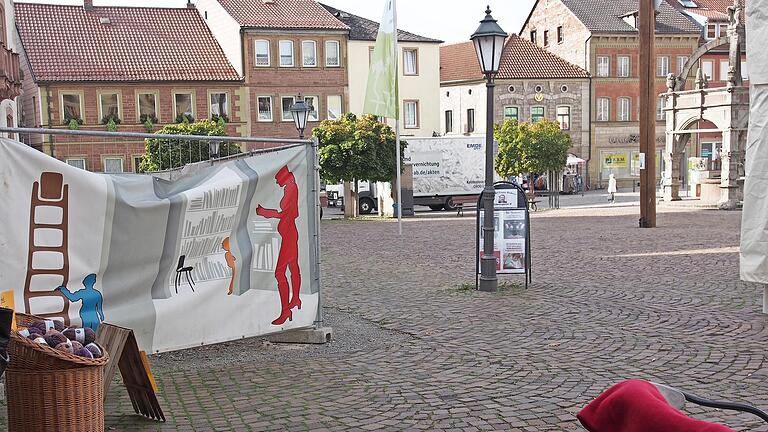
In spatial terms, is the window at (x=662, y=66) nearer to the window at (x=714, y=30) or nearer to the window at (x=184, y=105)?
the window at (x=714, y=30)

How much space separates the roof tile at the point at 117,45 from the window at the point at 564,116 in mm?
24314

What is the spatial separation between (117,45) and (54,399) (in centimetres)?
4331

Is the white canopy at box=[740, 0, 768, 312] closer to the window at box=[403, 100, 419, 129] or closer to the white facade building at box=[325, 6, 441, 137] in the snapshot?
the white facade building at box=[325, 6, 441, 137]

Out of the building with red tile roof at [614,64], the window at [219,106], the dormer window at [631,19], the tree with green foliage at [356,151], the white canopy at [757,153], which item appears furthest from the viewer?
the building with red tile roof at [614,64]


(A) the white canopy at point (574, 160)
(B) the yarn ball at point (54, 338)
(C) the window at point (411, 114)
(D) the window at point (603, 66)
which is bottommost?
(B) the yarn ball at point (54, 338)

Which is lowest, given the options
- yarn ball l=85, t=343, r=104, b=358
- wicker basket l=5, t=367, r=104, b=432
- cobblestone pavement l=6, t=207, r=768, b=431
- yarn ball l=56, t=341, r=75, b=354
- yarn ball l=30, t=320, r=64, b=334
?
cobblestone pavement l=6, t=207, r=768, b=431

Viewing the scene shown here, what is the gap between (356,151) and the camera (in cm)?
3241

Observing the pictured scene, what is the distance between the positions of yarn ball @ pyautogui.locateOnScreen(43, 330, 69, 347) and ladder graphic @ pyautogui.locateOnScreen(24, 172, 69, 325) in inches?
45.6

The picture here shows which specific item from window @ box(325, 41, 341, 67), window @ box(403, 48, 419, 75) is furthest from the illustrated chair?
window @ box(403, 48, 419, 75)

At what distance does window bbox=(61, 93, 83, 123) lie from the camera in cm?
4228

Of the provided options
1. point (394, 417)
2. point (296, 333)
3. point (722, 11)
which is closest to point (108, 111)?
point (296, 333)

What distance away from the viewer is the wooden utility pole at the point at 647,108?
22.5 m

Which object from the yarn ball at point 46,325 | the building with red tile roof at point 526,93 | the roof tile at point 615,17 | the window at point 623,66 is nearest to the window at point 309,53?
the building with red tile roof at point 526,93

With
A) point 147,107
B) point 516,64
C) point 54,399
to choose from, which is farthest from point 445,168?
point 54,399
